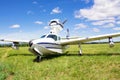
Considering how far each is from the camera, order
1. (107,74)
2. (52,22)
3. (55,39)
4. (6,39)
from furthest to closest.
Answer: (6,39)
(52,22)
(55,39)
(107,74)

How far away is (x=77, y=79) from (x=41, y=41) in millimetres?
9812

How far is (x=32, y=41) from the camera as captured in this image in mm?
21625

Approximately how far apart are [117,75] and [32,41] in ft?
33.7

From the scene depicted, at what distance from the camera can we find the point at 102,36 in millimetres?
25094

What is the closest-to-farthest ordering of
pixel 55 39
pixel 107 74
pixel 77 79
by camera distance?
1. pixel 77 79
2. pixel 107 74
3. pixel 55 39

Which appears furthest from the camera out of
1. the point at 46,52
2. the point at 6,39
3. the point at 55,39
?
the point at 6,39

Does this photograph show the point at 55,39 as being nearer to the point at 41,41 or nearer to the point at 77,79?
the point at 41,41

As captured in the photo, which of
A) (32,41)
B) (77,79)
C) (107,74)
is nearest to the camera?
(77,79)

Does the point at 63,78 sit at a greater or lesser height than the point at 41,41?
lesser

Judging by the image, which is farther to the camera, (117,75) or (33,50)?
(33,50)

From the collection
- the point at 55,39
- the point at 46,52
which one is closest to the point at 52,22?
the point at 55,39

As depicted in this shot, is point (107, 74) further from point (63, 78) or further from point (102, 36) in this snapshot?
point (102, 36)

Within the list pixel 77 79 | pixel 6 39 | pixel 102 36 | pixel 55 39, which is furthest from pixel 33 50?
pixel 6 39

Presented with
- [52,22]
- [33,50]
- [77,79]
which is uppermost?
[52,22]
